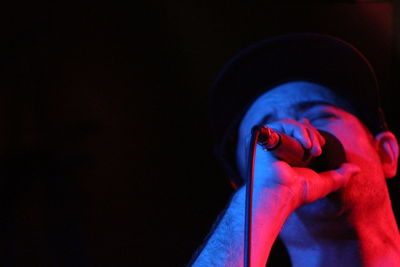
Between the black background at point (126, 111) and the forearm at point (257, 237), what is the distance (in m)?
0.92

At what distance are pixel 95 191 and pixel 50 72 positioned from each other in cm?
58

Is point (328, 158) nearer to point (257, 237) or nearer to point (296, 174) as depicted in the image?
point (296, 174)

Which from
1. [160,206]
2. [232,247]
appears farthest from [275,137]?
[160,206]

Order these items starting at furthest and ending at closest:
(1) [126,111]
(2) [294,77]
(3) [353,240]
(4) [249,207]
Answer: (1) [126,111] → (2) [294,77] → (3) [353,240] → (4) [249,207]

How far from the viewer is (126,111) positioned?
1.73m

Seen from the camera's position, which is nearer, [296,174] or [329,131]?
[296,174]

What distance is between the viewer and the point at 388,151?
1.22 m

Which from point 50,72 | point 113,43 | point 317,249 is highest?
point 113,43

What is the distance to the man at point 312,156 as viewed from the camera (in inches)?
30.6

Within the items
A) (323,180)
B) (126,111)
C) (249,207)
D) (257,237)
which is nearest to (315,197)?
(323,180)

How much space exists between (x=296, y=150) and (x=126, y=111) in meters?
1.16

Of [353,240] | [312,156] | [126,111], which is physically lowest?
[353,240]

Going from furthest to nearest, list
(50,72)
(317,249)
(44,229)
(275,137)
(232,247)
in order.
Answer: (50,72)
(44,229)
(317,249)
(232,247)
(275,137)

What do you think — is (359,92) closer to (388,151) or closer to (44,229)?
(388,151)
